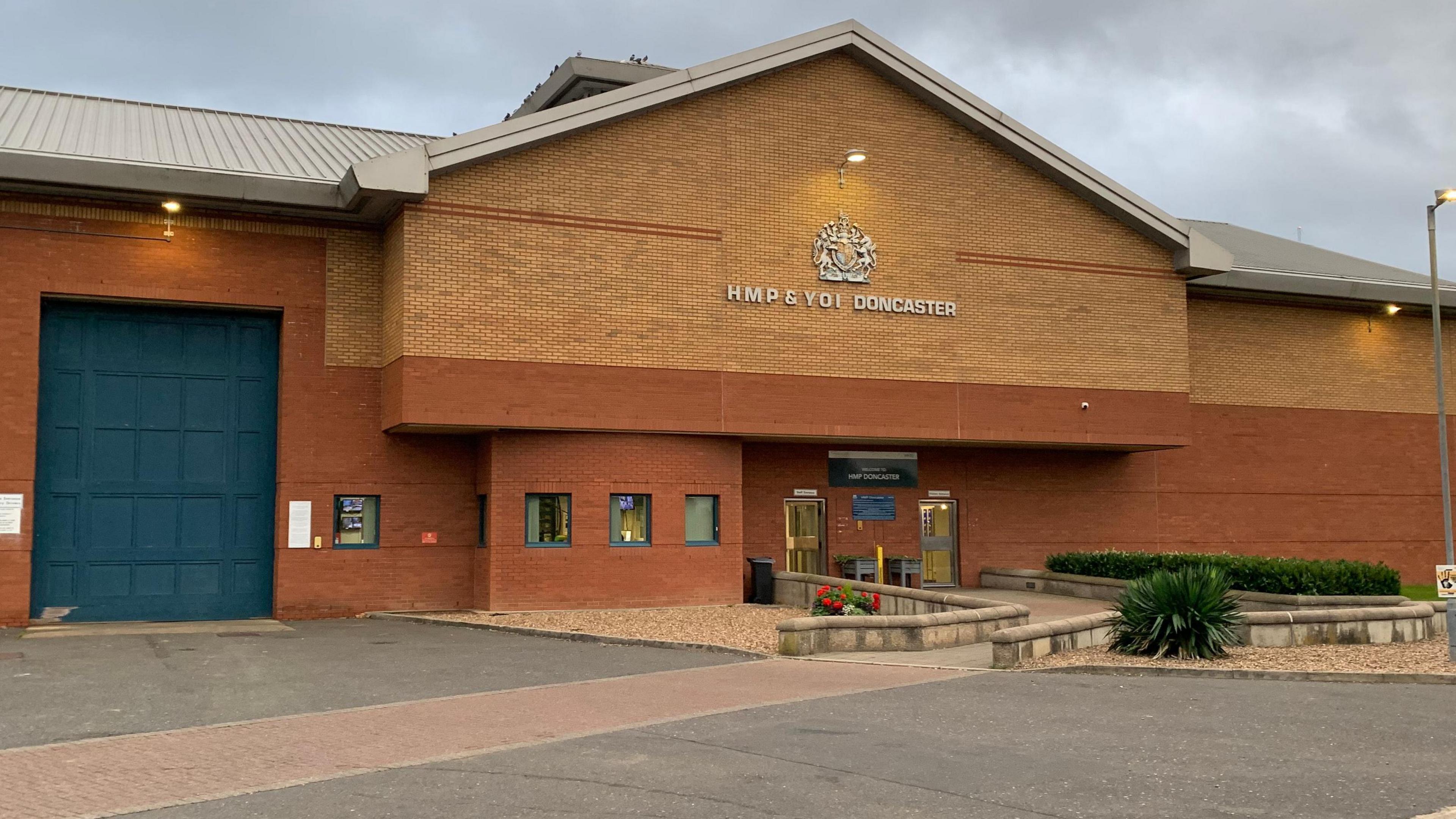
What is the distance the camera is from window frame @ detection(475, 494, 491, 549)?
22.5 m

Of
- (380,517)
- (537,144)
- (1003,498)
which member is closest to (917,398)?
(1003,498)

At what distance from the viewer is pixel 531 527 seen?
22297 millimetres

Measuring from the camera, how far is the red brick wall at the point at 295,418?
20422 millimetres

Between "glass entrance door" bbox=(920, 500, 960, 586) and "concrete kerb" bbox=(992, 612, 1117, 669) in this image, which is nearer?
"concrete kerb" bbox=(992, 612, 1117, 669)

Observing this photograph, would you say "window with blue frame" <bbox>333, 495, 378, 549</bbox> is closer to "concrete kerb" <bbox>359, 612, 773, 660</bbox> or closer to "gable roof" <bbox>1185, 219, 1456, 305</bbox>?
"concrete kerb" <bbox>359, 612, 773, 660</bbox>

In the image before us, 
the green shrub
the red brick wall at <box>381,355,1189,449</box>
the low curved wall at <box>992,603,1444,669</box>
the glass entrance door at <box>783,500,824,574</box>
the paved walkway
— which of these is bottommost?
the paved walkway

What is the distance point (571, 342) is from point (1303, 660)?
12694mm

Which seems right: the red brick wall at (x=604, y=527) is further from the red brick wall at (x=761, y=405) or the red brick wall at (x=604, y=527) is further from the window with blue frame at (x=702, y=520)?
the red brick wall at (x=761, y=405)

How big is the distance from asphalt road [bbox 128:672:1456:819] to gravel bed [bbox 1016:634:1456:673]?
1960 millimetres

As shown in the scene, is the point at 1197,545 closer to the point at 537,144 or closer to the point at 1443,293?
the point at 1443,293

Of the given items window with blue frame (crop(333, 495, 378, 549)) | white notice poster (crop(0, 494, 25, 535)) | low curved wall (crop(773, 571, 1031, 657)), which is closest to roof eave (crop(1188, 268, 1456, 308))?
low curved wall (crop(773, 571, 1031, 657))

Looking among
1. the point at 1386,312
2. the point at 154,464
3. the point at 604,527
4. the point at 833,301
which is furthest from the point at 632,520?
the point at 1386,312

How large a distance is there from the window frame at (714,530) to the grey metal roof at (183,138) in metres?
8.62

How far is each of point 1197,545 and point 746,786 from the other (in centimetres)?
2356
